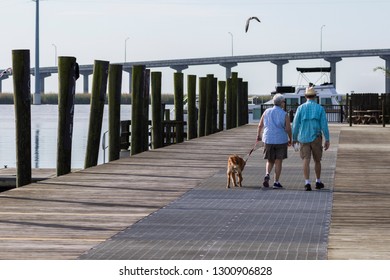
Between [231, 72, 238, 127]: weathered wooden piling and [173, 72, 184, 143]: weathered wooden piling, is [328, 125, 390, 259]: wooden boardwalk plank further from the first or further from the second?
[231, 72, 238, 127]: weathered wooden piling

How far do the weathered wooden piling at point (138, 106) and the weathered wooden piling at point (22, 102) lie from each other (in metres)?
9.92

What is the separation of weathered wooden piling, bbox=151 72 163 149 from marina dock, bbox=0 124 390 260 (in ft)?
39.8

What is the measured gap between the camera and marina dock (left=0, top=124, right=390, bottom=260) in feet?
35.4

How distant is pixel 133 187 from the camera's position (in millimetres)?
17297

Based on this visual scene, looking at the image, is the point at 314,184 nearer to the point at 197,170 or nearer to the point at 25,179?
the point at 197,170

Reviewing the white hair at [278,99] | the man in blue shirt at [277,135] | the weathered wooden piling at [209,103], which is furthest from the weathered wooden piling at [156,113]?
the white hair at [278,99]

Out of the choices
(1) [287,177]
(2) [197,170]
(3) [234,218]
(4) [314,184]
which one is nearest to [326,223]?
(3) [234,218]

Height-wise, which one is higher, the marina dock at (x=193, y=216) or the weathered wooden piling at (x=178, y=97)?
the weathered wooden piling at (x=178, y=97)

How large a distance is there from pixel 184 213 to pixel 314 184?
4.56 m

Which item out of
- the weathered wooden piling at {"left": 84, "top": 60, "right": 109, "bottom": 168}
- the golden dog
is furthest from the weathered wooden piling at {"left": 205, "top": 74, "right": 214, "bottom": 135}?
the golden dog

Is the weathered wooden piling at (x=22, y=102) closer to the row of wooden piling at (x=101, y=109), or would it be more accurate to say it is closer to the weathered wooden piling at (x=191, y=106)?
the row of wooden piling at (x=101, y=109)

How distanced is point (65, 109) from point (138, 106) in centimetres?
868

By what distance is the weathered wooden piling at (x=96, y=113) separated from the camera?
25.5 m
